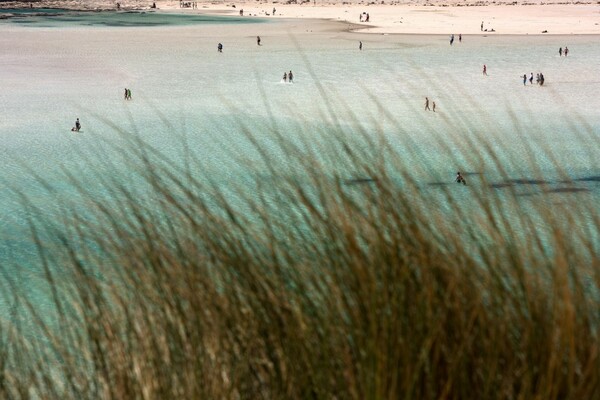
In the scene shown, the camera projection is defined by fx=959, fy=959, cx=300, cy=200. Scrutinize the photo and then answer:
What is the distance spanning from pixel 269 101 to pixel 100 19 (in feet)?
136

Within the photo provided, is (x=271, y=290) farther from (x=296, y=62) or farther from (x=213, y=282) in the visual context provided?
(x=296, y=62)

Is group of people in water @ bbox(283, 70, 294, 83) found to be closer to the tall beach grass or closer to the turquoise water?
the tall beach grass

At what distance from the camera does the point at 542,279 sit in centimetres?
305

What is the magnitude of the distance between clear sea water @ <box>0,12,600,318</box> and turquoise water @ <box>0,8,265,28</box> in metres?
6.99

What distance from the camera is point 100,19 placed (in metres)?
59.7

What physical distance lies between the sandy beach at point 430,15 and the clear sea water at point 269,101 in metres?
5.88

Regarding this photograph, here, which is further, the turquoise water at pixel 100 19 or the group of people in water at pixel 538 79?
the turquoise water at pixel 100 19

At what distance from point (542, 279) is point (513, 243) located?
0.69 feet

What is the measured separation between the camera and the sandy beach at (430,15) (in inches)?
1922

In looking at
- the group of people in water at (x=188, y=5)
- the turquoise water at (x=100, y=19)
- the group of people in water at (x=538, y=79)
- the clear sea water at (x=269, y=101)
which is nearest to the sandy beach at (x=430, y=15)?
the group of people in water at (x=188, y=5)

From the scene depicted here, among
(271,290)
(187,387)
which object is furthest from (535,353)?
(187,387)

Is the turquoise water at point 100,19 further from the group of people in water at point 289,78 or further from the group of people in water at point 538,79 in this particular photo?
the group of people in water at point 538,79

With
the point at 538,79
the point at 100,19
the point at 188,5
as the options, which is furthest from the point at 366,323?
the point at 188,5

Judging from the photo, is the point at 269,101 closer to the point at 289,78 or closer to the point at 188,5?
the point at 289,78
